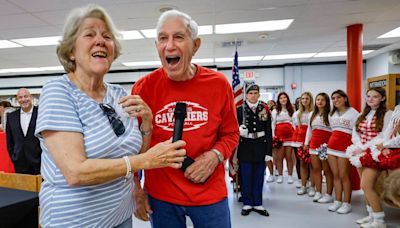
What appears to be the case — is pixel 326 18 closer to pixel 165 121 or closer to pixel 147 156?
pixel 165 121

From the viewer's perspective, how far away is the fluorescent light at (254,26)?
5.23 meters

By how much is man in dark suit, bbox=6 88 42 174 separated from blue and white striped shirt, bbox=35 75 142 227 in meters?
2.69

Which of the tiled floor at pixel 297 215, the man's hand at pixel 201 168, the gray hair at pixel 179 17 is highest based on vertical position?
the gray hair at pixel 179 17

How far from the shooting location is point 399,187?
1122 mm

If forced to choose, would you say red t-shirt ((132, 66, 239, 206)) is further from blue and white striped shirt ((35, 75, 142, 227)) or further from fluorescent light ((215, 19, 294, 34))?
fluorescent light ((215, 19, 294, 34))

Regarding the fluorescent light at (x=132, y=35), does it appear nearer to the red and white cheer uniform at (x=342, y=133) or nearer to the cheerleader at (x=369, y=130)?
the red and white cheer uniform at (x=342, y=133)

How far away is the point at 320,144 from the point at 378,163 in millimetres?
1058

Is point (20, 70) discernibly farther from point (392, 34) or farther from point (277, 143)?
point (392, 34)

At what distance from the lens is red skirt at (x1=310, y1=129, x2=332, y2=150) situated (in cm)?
411

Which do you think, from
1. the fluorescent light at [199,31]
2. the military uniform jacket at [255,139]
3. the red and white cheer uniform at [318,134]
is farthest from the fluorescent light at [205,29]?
the red and white cheer uniform at [318,134]

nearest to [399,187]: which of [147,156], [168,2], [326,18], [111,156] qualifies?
[147,156]

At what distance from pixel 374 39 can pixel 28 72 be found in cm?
1124

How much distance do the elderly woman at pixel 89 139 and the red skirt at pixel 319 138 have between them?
11.6 ft

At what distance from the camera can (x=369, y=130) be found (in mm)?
3320
